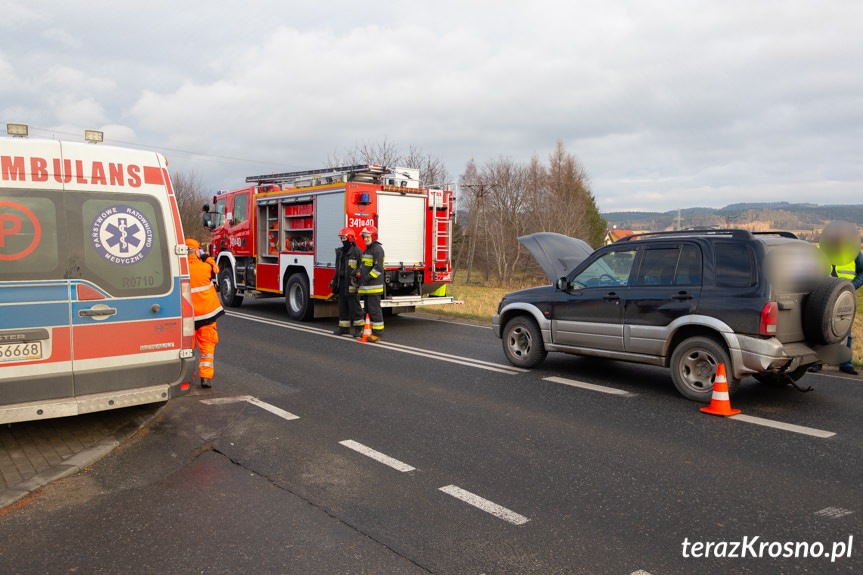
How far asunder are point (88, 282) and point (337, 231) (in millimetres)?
7575

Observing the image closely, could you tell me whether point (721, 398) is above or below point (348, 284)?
below

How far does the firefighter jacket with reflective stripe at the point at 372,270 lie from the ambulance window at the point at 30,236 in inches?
253

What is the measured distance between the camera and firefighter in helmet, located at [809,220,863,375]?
324 inches

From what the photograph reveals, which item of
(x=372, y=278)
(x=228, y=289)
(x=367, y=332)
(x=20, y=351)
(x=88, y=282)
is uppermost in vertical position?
(x=88, y=282)

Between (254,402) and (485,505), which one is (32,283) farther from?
(485,505)

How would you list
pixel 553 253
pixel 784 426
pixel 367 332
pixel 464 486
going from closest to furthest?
1. pixel 464 486
2. pixel 784 426
3. pixel 553 253
4. pixel 367 332

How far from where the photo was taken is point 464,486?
4453mm

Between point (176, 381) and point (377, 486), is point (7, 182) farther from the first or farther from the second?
point (377, 486)

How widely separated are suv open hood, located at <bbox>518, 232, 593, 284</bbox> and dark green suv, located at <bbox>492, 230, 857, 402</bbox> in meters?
0.64

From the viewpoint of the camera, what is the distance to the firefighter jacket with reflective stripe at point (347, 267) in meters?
11.3

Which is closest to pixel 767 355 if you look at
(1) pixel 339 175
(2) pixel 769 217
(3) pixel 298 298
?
(1) pixel 339 175

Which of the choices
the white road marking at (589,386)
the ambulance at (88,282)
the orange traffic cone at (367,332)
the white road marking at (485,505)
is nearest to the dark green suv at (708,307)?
the white road marking at (589,386)

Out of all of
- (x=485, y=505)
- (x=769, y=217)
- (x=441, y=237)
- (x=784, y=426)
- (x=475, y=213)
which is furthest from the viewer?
(x=769, y=217)

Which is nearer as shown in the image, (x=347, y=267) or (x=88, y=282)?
(x=88, y=282)
